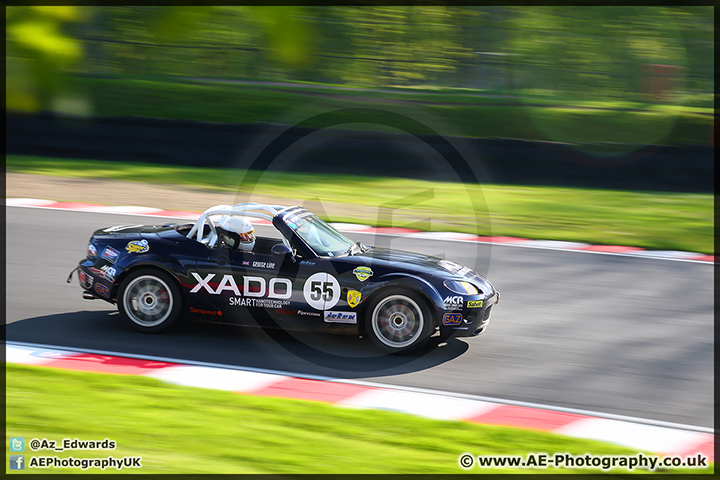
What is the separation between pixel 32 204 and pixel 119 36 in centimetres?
1194

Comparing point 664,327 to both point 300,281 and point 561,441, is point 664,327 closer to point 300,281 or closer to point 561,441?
point 561,441

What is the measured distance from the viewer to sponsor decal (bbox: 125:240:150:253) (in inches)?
264

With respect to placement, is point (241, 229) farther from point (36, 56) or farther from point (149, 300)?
point (36, 56)

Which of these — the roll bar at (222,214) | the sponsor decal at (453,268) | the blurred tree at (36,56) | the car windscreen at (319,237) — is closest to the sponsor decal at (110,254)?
the roll bar at (222,214)

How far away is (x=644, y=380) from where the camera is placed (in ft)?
20.7

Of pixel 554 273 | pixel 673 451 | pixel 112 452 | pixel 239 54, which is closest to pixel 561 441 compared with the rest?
pixel 673 451

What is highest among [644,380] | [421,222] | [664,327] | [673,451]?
[421,222]

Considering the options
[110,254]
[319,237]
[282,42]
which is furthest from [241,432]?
[282,42]

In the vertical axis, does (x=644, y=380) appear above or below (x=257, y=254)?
below

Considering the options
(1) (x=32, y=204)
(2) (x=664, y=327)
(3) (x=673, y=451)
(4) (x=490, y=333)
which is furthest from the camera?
(1) (x=32, y=204)

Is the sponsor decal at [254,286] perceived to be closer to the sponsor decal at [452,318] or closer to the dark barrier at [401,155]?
the sponsor decal at [452,318]

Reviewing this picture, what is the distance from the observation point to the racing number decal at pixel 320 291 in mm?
6449

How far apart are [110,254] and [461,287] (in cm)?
327

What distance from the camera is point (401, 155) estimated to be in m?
16.6
